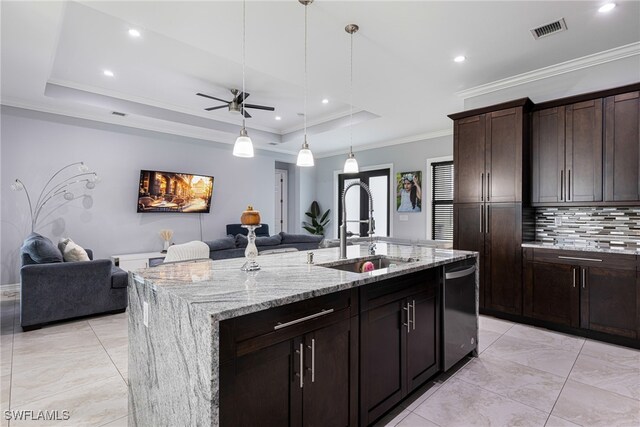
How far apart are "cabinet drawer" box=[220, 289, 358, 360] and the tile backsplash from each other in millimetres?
3240

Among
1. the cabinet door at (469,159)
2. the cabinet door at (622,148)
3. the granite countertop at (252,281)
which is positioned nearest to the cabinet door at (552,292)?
the cabinet door at (622,148)

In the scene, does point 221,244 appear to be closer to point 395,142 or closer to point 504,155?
point 504,155

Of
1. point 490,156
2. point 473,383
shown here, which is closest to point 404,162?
point 490,156

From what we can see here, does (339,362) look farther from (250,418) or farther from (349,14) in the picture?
(349,14)

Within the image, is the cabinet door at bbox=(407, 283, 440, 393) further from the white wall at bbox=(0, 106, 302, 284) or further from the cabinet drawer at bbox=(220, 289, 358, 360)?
the white wall at bbox=(0, 106, 302, 284)

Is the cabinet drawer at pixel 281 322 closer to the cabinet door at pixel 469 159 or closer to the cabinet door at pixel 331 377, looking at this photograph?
the cabinet door at pixel 331 377

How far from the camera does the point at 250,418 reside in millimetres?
1230

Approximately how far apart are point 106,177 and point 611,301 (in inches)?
284

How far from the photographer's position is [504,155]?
364 centimetres

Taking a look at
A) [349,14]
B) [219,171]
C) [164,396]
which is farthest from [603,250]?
[219,171]

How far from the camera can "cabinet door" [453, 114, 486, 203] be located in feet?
12.6

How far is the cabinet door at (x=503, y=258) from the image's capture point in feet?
11.6

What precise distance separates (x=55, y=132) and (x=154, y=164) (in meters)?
1.51
